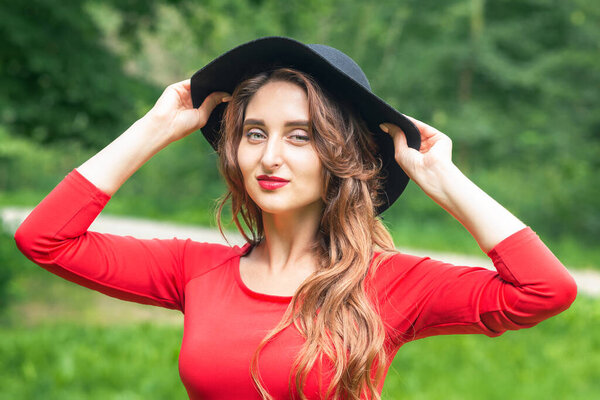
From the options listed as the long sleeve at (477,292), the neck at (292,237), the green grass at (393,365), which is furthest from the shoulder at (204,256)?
the green grass at (393,365)

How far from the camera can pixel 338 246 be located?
2.03m

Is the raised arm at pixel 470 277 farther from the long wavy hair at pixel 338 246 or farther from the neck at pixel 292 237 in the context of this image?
the neck at pixel 292 237

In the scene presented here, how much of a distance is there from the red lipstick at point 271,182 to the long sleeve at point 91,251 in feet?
1.31

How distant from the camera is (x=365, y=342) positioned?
1.83 meters

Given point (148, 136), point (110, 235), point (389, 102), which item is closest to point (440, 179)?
point (148, 136)

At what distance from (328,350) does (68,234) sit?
810 millimetres

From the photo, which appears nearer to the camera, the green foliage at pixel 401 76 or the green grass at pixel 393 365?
the green grass at pixel 393 365

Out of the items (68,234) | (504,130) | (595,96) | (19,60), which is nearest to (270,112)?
(68,234)

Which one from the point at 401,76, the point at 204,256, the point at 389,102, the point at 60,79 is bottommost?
the point at 204,256

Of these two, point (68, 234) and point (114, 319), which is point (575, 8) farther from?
point (68, 234)

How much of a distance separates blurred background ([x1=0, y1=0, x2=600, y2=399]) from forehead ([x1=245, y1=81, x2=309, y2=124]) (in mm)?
905

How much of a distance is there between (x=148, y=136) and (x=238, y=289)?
538 millimetres

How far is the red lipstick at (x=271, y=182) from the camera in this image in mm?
1938

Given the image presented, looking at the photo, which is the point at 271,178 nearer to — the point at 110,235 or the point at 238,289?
the point at 238,289
